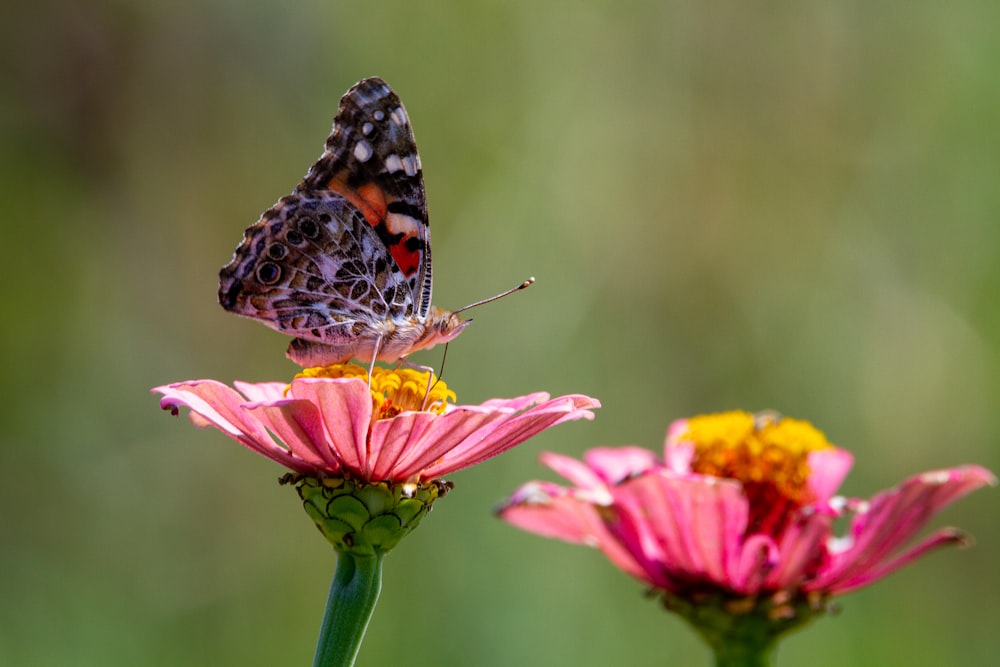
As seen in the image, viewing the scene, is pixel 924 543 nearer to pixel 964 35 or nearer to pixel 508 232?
pixel 508 232

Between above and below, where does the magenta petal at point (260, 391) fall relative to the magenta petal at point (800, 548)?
above

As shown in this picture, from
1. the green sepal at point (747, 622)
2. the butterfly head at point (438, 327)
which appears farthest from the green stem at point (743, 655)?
the butterfly head at point (438, 327)

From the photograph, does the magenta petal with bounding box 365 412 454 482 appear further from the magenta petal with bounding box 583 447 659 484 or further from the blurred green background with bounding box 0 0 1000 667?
the blurred green background with bounding box 0 0 1000 667

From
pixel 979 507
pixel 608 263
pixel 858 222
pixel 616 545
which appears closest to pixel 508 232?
pixel 608 263

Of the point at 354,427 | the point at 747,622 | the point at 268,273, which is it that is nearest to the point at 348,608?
the point at 354,427

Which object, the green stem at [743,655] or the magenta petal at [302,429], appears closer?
the magenta petal at [302,429]

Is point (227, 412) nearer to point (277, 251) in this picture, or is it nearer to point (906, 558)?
point (277, 251)

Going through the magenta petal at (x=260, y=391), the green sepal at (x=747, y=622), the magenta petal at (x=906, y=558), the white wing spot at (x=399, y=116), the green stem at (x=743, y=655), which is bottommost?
the green stem at (x=743, y=655)

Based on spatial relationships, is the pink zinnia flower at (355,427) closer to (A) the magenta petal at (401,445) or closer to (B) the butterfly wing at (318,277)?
(A) the magenta petal at (401,445)
